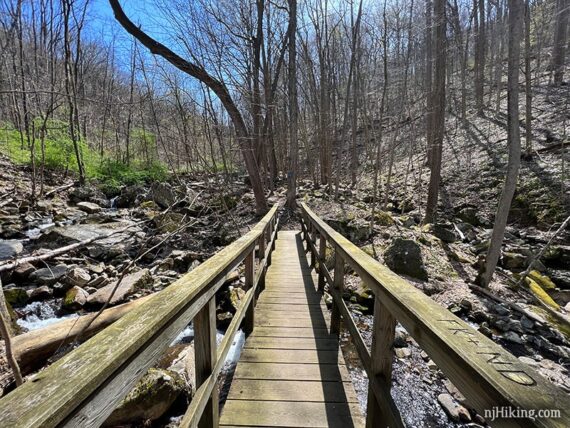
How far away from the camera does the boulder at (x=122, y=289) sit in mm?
5617

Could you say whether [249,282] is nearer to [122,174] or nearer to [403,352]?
[403,352]

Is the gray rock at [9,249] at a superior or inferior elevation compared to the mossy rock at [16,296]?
superior

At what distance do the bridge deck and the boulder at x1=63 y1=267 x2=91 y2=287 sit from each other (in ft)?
14.0

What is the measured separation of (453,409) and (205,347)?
10.9 ft

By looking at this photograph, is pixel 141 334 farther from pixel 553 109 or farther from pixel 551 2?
pixel 551 2

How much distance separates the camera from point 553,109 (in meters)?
15.7

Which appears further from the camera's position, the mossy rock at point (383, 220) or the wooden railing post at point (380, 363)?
the mossy rock at point (383, 220)

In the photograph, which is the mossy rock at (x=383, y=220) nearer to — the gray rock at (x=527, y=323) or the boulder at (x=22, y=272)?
the gray rock at (x=527, y=323)

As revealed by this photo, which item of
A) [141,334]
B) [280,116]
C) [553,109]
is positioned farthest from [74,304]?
[553,109]

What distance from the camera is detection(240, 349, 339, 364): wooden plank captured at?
292 cm

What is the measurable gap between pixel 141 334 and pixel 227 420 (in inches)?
61.1

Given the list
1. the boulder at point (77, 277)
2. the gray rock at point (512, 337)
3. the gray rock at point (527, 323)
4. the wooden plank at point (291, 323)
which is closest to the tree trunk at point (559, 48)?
the gray rock at point (527, 323)

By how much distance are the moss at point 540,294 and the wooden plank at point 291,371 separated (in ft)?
19.1

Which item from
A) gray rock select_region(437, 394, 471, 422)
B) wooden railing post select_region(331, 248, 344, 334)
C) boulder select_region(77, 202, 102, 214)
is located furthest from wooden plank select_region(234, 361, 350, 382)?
boulder select_region(77, 202, 102, 214)
